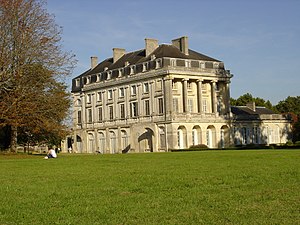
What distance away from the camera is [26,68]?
36.9 metres

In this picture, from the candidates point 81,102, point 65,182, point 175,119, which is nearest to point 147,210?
point 65,182

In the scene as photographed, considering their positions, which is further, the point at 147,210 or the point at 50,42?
the point at 50,42

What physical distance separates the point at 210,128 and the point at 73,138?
24902mm

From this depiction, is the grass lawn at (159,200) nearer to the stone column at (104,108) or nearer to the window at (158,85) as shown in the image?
the window at (158,85)

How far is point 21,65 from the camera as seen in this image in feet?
120

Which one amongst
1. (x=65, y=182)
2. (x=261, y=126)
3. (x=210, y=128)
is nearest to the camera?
(x=65, y=182)

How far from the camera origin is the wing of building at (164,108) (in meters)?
64.0

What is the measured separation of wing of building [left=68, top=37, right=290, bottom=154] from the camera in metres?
64.0

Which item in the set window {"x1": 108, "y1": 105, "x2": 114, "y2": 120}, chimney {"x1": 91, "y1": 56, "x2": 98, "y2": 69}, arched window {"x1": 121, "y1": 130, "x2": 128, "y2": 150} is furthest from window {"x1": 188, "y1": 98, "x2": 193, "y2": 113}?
chimney {"x1": 91, "y1": 56, "x2": 98, "y2": 69}


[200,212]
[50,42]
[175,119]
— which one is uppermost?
[50,42]

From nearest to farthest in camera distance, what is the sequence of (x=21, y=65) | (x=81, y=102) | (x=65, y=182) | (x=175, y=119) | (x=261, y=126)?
(x=65, y=182)
(x=21, y=65)
(x=175, y=119)
(x=261, y=126)
(x=81, y=102)

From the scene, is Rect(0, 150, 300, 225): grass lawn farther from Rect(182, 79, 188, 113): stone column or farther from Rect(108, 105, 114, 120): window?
Rect(108, 105, 114, 120): window

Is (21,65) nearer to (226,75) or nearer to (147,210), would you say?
(147,210)

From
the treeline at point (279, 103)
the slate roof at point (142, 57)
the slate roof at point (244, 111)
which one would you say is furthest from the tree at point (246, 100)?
the slate roof at point (142, 57)
